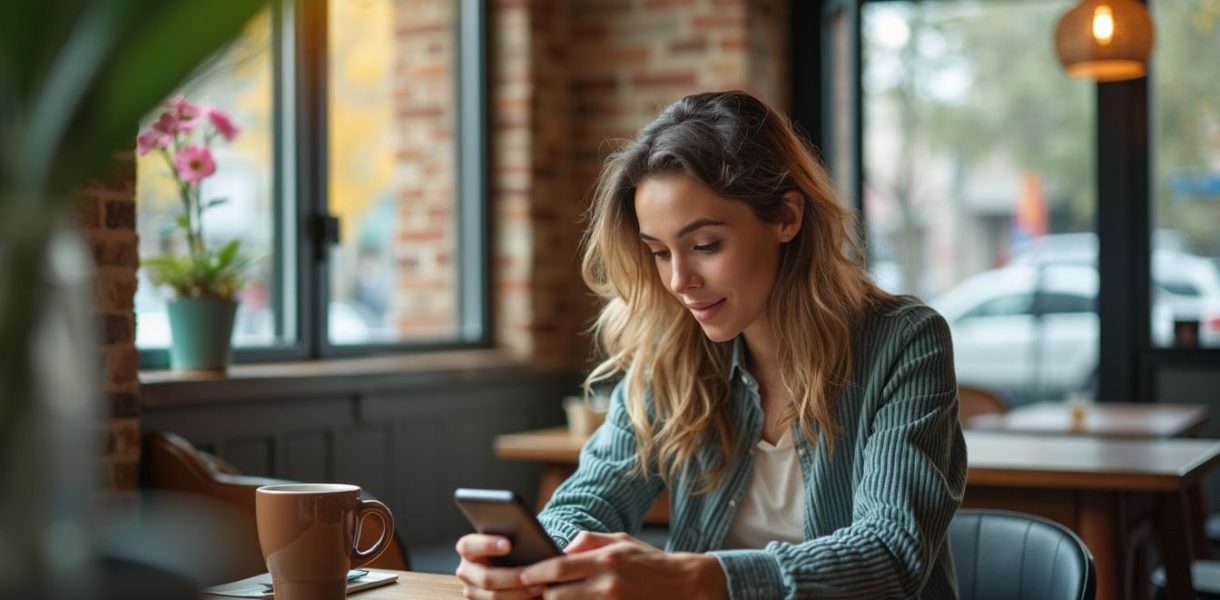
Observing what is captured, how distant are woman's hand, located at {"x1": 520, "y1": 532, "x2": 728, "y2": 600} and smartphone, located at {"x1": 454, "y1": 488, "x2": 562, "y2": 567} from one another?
2 cm

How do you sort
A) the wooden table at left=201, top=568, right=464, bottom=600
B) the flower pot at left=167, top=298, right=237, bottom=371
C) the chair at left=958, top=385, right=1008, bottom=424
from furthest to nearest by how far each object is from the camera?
1. the chair at left=958, top=385, right=1008, bottom=424
2. the flower pot at left=167, top=298, right=237, bottom=371
3. the wooden table at left=201, top=568, right=464, bottom=600

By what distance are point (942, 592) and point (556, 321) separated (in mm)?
3286

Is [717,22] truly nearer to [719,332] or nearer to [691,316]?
[691,316]

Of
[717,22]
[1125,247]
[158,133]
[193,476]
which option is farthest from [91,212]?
[1125,247]

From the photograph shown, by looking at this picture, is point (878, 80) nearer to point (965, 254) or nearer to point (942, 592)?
point (942, 592)

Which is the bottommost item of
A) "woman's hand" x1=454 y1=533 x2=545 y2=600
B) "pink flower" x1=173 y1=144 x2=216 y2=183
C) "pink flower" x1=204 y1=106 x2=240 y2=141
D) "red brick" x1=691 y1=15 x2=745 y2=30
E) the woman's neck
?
"woman's hand" x1=454 y1=533 x2=545 y2=600

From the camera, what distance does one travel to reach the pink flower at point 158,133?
2.79 meters

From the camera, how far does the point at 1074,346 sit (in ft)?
23.6

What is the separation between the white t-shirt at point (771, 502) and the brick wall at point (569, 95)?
2820mm

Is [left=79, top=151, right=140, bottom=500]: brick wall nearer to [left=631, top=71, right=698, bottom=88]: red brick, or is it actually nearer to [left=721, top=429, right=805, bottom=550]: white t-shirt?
[left=721, top=429, right=805, bottom=550]: white t-shirt

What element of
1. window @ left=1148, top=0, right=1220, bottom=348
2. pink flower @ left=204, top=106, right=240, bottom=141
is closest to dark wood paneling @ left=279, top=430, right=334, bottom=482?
pink flower @ left=204, top=106, right=240, bottom=141

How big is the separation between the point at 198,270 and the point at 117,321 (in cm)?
38

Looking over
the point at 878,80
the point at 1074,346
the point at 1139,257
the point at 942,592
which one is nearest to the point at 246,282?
the point at 942,592

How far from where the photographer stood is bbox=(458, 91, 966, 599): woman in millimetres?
1617
